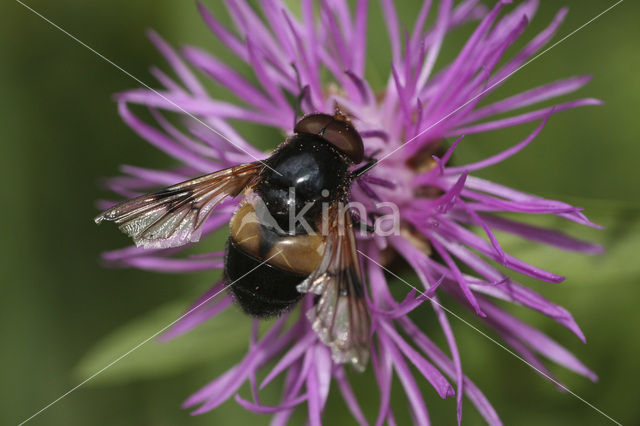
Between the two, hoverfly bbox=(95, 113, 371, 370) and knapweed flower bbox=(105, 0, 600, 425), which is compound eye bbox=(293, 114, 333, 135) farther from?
knapweed flower bbox=(105, 0, 600, 425)

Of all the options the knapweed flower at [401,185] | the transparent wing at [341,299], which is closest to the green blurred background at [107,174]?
the knapweed flower at [401,185]

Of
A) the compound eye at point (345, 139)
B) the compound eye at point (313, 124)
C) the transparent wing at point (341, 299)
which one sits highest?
the compound eye at point (313, 124)

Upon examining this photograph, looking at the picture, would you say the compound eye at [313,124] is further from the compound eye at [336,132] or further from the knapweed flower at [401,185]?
the knapweed flower at [401,185]

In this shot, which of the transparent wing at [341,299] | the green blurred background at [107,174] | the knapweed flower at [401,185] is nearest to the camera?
the transparent wing at [341,299]

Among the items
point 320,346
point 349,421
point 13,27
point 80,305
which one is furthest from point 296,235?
point 13,27

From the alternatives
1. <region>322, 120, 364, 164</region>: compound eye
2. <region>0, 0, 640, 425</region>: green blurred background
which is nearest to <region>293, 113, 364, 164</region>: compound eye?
<region>322, 120, 364, 164</region>: compound eye

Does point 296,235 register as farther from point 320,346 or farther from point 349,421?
point 349,421
